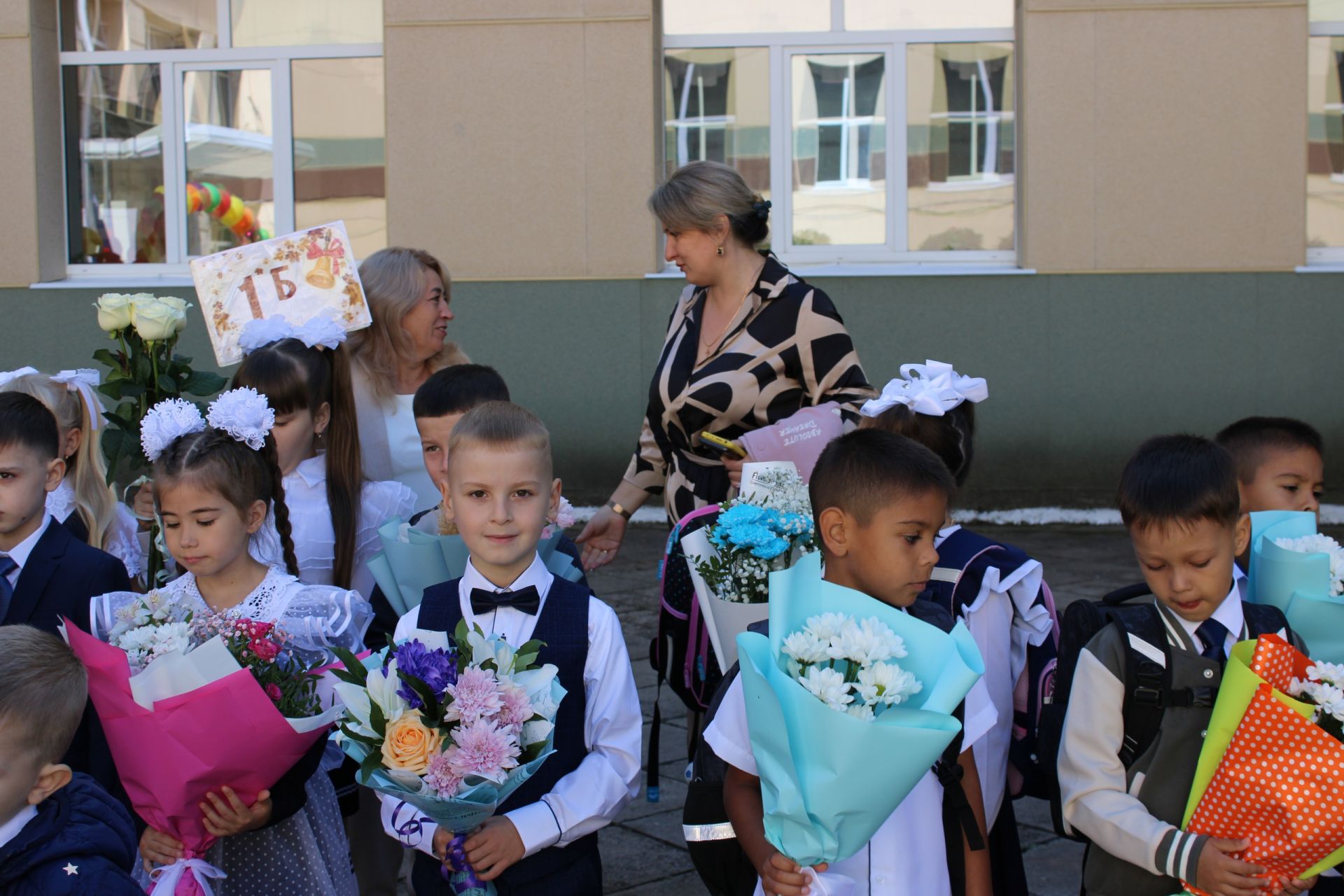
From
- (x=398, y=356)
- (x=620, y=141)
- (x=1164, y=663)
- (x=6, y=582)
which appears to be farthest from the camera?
(x=620, y=141)

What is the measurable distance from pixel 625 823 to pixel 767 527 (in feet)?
5.09

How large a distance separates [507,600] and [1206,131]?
21.8 ft

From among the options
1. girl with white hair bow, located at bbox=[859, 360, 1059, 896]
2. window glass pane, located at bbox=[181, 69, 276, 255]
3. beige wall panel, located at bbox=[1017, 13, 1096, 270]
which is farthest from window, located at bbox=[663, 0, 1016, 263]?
girl with white hair bow, located at bbox=[859, 360, 1059, 896]

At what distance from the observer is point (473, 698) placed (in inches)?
86.2

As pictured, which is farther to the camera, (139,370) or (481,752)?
(139,370)

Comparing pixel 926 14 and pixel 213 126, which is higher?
pixel 926 14

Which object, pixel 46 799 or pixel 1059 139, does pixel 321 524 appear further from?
pixel 1059 139

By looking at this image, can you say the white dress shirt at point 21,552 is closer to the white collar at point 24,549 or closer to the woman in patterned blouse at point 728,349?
the white collar at point 24,549

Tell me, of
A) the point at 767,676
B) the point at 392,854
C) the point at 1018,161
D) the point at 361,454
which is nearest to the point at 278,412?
the point at 361,454

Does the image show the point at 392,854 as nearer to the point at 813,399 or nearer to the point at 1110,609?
the point at 813,399

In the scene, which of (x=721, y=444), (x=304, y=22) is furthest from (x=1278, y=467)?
(x=304, y=22)

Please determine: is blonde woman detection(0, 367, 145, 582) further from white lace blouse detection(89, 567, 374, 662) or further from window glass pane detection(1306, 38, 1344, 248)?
window glass pane detection(1306, 38, 1344, 248)

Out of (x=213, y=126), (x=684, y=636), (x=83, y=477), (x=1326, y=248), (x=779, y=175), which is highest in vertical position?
(x=213, y=126)

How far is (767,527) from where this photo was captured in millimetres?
2996
